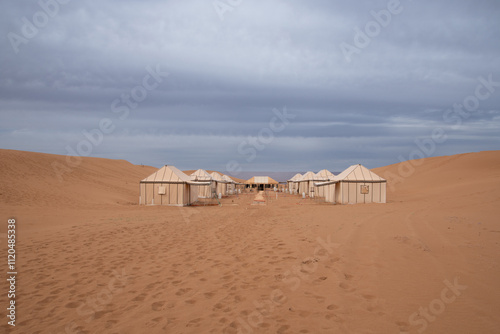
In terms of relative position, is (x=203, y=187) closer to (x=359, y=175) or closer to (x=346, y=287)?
(x=359, y=175)

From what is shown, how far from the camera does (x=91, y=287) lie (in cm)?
593

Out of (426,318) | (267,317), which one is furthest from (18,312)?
(426,318)

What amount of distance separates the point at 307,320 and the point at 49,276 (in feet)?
17.5

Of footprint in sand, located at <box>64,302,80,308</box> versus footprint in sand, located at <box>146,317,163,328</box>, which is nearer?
footprint in sand, located at <box>146,317,163,328</box>

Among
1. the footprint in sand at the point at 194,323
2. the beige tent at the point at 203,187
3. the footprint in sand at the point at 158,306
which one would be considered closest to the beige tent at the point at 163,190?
the beige tent at the point at 203,187

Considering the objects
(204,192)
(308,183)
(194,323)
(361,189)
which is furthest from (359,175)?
(194,323)

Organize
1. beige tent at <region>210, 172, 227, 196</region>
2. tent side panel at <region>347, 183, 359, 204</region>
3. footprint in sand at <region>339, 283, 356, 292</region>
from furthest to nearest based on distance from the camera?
beige tent at <region>210, 172, 227, 196</region> < tent side panel at <region>347, 183, 359, 204</region> < footprint in sand at <region>339, 283, 356, 292</region>

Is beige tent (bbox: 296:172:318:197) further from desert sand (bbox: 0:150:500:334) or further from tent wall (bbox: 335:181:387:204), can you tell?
desert sand (bbox: 0:150:500:334)

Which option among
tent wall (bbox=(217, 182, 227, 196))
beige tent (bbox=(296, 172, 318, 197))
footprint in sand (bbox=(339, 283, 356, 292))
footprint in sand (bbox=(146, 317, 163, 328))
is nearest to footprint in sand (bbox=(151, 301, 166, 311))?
footprint in sand (bbox=(146, 317, 163, 328))

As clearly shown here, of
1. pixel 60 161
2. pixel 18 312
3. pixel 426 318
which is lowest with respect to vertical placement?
pixel 18 312

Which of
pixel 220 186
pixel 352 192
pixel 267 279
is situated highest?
pixel 220 186

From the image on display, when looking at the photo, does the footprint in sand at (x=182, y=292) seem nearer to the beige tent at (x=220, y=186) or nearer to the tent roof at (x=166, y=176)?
the tent roof at (x=166, y=176)

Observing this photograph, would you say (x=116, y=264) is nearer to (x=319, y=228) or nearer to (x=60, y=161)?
(x=319, y=228)

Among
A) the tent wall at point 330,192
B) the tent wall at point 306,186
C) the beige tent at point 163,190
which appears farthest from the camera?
the tent wall at point 306,186
